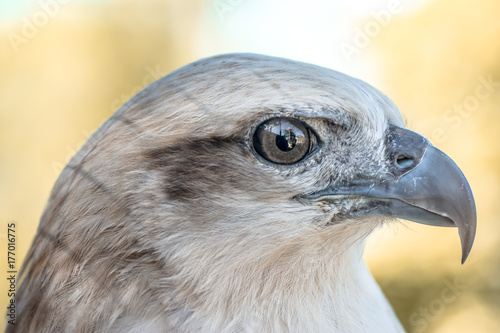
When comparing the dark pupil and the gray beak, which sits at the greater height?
the dark pupil

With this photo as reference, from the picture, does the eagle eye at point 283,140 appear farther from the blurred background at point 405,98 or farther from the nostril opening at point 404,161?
the blurred background at point 405,98

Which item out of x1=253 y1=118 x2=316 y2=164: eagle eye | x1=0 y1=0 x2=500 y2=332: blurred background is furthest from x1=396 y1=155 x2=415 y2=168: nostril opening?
x1=0 y1=0 x2=500 y2=332: blurred background

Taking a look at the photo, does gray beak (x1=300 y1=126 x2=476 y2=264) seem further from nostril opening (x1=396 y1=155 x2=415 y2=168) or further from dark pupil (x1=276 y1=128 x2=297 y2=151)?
dark pupil (x1=276 y1=128 x2=297 y2=151)

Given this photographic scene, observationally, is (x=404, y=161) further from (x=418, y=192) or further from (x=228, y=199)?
(x=228, y=199)

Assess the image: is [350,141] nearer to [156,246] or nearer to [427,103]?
[156,246]

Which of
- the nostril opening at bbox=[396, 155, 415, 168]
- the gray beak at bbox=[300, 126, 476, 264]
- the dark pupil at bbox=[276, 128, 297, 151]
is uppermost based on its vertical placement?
the dark pupil at bbox=[276, 128, 297, 151]

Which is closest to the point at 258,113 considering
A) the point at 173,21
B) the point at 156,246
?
the point at 156,246

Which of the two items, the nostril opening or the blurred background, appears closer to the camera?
the nostril opening
